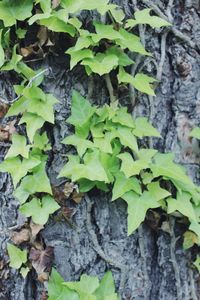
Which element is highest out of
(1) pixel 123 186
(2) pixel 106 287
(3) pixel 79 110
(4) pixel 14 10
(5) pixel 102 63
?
(4) pixel 14 10

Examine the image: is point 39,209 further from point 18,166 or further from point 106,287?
point 106,287

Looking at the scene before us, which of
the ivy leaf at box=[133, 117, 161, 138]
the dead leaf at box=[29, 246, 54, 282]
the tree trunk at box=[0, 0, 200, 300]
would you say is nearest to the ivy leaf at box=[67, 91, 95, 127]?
the tree trunk at box=[0, 0, 200, 300]

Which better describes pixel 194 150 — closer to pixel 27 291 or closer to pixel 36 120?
pixel 36 120

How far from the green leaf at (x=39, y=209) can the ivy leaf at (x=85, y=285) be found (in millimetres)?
184

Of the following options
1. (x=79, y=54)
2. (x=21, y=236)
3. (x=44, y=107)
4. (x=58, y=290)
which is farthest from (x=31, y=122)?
(x=58, y=290)

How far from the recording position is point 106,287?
1.14 metres

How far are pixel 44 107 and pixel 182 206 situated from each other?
0.46m

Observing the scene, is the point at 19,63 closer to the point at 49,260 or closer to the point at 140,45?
the point at 140,45

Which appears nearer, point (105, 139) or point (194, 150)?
point (105, 139)

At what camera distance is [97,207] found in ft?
3.80

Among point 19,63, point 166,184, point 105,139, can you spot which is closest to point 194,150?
point 166,184

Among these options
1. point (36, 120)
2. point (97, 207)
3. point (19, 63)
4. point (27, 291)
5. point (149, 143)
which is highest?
point (19, 63)

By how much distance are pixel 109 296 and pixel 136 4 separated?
0.81 meters

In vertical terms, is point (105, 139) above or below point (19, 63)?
below
